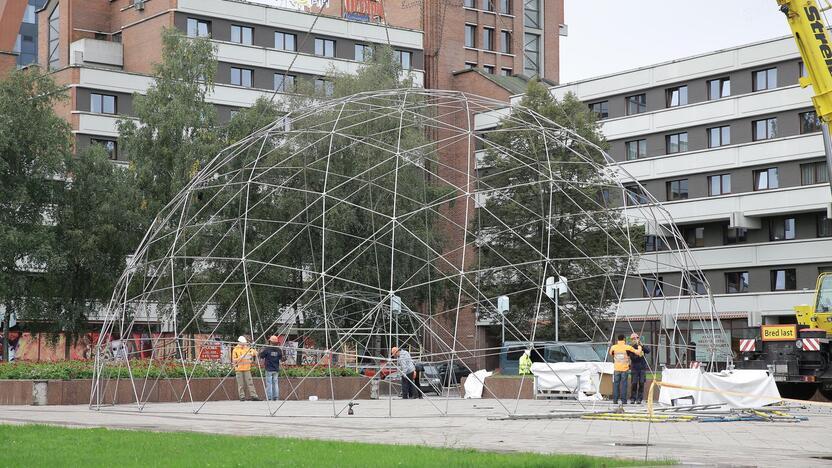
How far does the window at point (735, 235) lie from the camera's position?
6644 centimetres

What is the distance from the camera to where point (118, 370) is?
105 ft

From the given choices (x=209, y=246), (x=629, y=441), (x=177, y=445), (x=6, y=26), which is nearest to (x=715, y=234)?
(x=209, y=246)

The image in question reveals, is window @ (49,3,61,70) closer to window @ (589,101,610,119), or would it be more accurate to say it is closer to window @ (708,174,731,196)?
window @ (589,101,610,119)

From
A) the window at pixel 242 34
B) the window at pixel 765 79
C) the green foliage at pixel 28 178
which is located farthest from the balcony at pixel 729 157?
the green foliage at pixel 28 178

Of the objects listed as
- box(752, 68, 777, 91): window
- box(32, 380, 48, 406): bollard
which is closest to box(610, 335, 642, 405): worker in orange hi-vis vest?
box(32, 380, 48, 406): bollard

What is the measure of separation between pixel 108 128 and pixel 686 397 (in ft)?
155

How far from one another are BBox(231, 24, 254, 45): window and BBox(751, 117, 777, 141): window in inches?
1181

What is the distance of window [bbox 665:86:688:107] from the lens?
68375 mm

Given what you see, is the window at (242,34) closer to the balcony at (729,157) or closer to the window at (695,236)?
the balcony at (729,157)

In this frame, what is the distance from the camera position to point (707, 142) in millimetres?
67125

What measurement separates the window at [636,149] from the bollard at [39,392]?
4596 cm

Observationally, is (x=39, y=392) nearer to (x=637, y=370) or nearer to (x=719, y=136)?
(x=637, y=370)

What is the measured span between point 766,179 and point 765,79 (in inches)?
208

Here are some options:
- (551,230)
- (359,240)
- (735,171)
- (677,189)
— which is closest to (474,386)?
(359,240)
